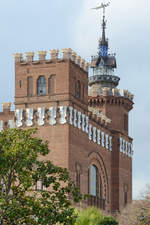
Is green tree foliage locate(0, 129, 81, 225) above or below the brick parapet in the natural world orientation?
below

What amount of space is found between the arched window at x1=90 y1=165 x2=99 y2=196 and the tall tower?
3414mm

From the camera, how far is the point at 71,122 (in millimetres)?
57188

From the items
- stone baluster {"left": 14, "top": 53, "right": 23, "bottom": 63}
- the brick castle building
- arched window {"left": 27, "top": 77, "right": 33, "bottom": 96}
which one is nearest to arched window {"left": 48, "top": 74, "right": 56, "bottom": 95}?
the brick castle building

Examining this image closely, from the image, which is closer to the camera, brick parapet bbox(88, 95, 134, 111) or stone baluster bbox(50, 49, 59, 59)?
stone baluster bbox(50, 49, 59, 59)

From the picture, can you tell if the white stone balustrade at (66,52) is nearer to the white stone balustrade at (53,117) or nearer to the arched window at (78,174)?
the white stone balustrade at (53,117)

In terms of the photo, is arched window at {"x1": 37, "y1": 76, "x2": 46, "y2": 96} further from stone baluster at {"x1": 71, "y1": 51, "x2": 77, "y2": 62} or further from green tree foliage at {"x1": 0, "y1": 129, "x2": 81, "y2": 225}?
green tree foliage at {"x1": 0, "y1": 129, "x2": 81, "y2": 225}

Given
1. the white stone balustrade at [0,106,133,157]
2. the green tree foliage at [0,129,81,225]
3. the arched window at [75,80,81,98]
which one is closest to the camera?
the green tree foliage at [0,129,81,225]

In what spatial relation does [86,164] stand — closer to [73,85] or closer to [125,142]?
[73,85]

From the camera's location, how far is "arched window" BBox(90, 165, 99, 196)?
2530 inches

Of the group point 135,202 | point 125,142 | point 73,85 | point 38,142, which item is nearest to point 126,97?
point 125,142

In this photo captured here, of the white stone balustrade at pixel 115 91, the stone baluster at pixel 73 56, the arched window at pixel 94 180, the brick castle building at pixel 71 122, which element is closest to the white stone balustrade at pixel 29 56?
the brick castle building at pixel 71 122

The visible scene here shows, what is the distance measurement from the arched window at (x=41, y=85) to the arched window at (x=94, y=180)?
31.4ft

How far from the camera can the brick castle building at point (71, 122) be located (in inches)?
2244

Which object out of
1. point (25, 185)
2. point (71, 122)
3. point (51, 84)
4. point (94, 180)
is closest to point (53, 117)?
point (71, 122)
